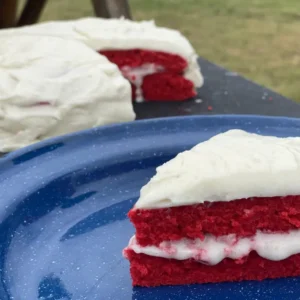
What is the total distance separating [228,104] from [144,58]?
0.33 m

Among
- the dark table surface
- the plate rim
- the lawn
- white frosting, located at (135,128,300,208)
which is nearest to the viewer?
white frosting, located at (135,128,300,208)

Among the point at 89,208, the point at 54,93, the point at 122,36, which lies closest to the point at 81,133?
the point at 89,208

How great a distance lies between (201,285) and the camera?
1.03 metres

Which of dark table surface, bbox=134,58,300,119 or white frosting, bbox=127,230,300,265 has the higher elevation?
white frosting, bbox=127,230,300,265

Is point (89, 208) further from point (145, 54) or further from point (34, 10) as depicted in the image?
point (34, 10)

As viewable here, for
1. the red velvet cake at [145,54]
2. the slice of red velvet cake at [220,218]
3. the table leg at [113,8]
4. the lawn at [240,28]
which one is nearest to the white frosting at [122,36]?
the red velvet cake at [145,54]

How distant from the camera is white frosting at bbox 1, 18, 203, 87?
1961 millimetres

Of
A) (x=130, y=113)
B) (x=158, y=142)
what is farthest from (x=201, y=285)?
(x=130, y=113)

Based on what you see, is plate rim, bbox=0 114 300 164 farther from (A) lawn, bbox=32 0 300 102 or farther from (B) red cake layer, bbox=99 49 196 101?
(A) lawn, bbox=32 0 300 102

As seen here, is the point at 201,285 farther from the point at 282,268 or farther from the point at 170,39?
the point at 170,39

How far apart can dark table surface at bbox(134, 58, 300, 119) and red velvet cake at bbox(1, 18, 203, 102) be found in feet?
0.17

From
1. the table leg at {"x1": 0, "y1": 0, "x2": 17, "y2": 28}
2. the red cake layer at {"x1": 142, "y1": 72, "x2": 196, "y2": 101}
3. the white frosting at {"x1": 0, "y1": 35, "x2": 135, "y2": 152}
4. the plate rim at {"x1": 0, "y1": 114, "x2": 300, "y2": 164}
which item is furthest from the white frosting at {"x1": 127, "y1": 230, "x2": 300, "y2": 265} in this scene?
the table leg at {"x1": 0, "y1": 0, "x2": 17, "y2": 28}

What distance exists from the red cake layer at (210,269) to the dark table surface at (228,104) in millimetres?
903

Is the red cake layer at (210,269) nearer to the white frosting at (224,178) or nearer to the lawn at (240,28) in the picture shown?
the white frosting at (224,178)
